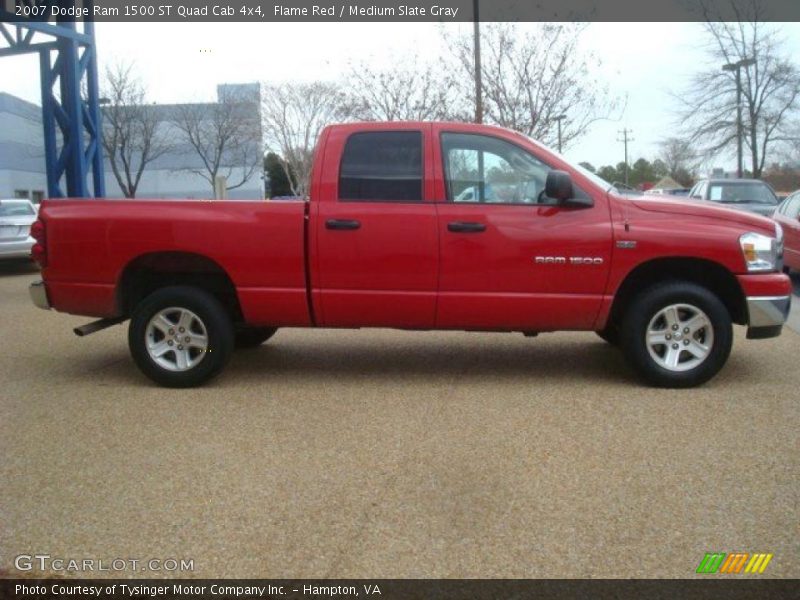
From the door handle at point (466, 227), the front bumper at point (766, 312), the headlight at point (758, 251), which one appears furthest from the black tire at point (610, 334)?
the door handle at point (466, 227)

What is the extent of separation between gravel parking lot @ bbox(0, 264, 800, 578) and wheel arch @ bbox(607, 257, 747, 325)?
0.61 m

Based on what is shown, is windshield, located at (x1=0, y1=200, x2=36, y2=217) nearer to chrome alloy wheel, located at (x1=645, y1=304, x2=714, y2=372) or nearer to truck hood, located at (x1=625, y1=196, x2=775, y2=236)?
truck hood, located at (x1=625, y1=196, x2=775, y2=236)

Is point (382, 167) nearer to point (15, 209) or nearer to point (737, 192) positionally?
point (15, 209)

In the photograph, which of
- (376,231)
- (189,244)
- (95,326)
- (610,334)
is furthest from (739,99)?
(95,326)

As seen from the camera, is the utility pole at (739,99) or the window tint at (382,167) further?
the utility pole at (739,99)

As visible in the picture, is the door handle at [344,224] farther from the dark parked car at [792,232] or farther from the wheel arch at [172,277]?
the dark parked car at [792,232]

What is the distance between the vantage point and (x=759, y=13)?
29.1 metres

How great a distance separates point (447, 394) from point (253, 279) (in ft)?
5.61

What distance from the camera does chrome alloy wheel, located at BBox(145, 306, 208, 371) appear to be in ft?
19.9

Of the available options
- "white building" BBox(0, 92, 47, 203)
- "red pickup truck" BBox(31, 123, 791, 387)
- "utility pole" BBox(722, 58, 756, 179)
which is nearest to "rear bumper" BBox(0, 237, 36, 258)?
"red pickup truck" BBox(31, 123, 791, 387)

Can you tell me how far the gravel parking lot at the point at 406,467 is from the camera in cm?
340

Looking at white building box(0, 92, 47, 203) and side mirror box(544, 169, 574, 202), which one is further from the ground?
white building box(0, 92, 47, 203)

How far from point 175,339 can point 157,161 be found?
140 feet

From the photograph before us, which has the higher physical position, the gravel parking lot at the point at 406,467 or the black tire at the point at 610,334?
the black tire at the point at 610,334
